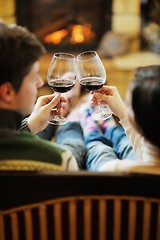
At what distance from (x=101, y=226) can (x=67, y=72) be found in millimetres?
686

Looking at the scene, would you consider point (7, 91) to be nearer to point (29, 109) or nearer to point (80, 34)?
point (29, 109)

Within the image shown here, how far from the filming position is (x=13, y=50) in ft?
3.41

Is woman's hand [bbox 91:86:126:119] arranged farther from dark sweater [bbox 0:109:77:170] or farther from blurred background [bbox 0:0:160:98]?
blurred background [bbox 0:0:160:98]

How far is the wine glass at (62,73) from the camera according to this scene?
145cm

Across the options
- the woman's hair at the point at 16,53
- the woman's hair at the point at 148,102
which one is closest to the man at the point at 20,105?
the woman's hair at the point at 16,53

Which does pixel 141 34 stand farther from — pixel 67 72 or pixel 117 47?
pixel 67 72

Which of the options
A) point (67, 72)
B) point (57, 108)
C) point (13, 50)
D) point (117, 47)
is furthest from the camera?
point (117, 47)

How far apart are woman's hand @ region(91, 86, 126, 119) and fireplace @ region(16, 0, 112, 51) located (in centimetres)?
210

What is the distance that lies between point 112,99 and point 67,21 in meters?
2.21

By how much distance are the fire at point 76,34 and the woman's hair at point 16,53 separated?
8.26 ft

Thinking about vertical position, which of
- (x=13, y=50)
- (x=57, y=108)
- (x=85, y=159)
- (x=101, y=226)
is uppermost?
(x=13, y=50)

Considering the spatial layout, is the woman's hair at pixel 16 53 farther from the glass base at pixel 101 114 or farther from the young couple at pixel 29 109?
the glass base at pixel 101 114

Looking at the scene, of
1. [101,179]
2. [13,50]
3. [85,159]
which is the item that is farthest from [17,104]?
A: [85,159]

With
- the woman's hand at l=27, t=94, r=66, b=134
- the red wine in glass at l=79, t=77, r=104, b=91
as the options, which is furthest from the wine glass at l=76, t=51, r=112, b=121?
the woman's hand at l=27, t=94, r=66, b=134
